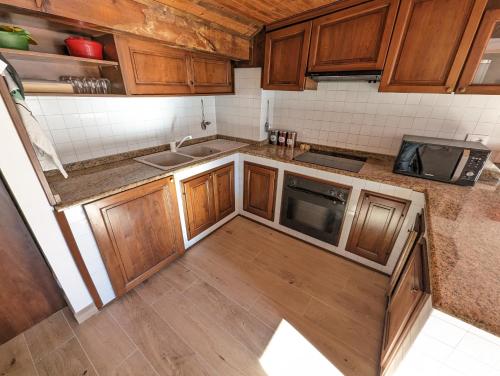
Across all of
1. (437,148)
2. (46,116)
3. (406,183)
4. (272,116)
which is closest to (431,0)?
(437,148)

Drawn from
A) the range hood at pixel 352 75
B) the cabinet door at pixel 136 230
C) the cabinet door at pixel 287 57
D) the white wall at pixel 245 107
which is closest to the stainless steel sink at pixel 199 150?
the white wall at pixel 245 107

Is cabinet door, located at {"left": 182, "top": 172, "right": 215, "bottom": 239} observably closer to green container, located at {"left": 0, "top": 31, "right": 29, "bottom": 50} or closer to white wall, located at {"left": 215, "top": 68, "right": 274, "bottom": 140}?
white wall, located at {"left": 215, "top": 68, "right": 274, "bottom": 140}

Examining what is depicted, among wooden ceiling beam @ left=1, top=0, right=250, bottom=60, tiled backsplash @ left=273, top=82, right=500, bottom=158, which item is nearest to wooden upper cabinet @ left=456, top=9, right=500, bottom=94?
tiled backsplash @ left=273, top=82, right=500, bottom=158

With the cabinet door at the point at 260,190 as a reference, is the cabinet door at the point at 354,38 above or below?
above

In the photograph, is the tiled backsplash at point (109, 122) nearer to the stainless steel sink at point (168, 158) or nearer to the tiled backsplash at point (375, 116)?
the stainless steel sink at point (168, 158)

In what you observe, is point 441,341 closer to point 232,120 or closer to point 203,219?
point 203,219

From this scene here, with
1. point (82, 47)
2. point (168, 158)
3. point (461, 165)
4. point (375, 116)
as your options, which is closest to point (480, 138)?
point (461, 165)

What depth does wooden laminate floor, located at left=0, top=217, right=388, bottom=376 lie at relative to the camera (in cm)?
124

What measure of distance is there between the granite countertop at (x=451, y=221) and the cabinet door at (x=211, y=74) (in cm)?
78

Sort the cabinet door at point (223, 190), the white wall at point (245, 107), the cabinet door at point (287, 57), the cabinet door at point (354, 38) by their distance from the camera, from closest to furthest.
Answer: the cabinet door at point (354, 38)
the cabinet door at point (287, 57)
the cabinet door at point (223, 190)
the white wall at point (245, 107)

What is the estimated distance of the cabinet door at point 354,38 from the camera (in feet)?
4.78

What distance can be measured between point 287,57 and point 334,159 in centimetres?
105

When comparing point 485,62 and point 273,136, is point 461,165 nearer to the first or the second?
point 485,62

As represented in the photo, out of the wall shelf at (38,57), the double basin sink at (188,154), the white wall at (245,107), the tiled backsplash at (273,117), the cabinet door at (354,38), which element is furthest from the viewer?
the white wall at (245,107)
